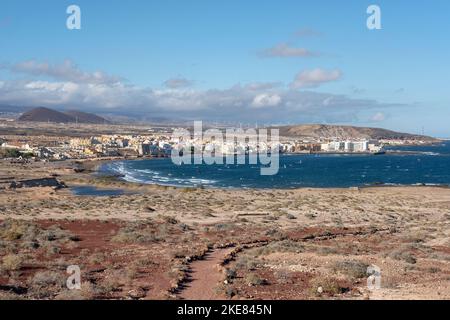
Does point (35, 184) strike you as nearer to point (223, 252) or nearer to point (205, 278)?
point (223, 252)

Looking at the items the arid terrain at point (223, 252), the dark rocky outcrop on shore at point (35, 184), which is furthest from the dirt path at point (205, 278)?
the dark rocky outcrop on shore at point (35, 184)

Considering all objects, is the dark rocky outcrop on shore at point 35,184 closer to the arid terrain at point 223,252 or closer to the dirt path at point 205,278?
the arid terrain at point 223,252

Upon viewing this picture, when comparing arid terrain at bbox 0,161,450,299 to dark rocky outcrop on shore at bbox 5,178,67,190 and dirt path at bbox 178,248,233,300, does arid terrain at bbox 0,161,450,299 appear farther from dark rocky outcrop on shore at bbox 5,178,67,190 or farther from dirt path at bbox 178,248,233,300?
dark rocky outcrop on shore at bbox 5,178,67,190

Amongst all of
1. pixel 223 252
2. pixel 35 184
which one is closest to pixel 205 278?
pixel 223 252
